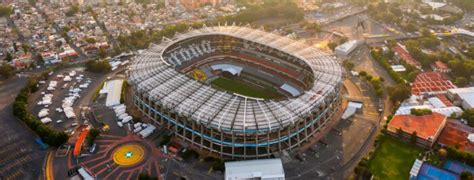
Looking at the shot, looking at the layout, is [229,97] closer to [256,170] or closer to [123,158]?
[256,170]

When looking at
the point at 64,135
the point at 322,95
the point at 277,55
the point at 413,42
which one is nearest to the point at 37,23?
the point at 64,135

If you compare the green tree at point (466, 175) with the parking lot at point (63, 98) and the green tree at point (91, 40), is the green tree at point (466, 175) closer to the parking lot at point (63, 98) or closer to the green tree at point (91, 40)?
the parking lot at point (63, 98)

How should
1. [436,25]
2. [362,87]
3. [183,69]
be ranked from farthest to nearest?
1. [436,25]
2. [183,69]
3. [362,87]

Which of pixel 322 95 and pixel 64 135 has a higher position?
pixel 322 95

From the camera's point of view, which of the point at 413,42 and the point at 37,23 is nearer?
the point at 413,42

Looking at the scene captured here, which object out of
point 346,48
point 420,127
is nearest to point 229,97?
point 420,127

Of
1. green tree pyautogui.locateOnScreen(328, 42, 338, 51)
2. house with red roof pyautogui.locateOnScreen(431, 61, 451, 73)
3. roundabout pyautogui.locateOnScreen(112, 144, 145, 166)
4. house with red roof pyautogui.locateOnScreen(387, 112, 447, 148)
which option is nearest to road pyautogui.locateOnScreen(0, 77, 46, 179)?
roundabout pyautogui.locateOnScreen(112, 144, 145, 166)

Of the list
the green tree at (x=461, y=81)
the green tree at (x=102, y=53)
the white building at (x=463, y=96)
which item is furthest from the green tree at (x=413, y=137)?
the green tree at (x=102, y=53)

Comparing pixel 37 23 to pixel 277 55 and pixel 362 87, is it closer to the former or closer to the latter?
pixel 277 55
